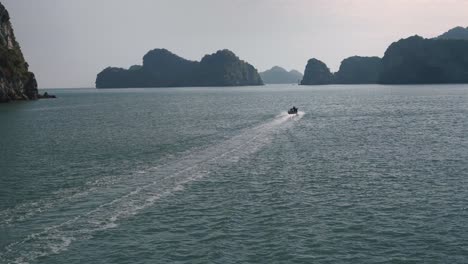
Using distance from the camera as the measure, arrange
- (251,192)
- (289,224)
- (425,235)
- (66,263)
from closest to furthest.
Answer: (66,263) < (425,235) < (289,224) < (251,192)

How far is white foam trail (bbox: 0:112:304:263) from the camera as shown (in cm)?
2769

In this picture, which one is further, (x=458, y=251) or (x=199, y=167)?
(x=199, y=167)

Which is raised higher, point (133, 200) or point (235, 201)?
point (133, 200)

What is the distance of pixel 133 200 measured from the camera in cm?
3806

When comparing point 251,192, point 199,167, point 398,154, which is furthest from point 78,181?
point 398,154

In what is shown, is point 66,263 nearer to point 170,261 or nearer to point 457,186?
point 170,261

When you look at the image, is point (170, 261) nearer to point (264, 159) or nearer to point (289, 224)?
point (289, 224)

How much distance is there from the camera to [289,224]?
1282 inches

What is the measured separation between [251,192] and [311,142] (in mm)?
34568

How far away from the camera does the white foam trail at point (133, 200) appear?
90.9 ft

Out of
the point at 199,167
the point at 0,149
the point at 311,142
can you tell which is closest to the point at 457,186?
the point at 199,167

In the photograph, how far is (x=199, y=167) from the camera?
52625mm

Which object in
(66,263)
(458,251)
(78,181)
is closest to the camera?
(66,263)

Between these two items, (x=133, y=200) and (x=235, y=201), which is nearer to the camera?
(x=133, y=200)
